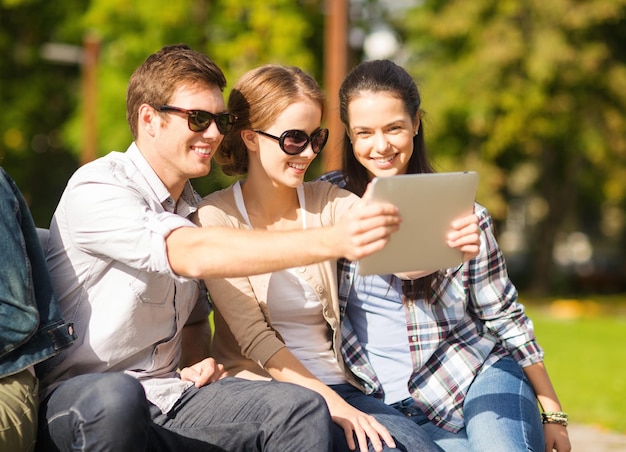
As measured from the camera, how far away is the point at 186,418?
9.82 ft

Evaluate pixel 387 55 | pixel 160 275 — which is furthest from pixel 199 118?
pixel 387 55

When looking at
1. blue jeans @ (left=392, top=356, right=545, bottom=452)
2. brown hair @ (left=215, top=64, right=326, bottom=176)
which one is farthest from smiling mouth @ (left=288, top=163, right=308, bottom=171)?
blue jeans @ (left=392, top=356, right=545, bottom=452)

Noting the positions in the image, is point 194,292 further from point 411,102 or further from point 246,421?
point 411,102

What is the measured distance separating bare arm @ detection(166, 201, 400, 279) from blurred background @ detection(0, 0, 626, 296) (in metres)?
15.9

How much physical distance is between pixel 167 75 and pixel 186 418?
1.21 m

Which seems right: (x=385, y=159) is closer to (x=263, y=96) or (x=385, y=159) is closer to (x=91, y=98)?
(x=263, y=96)

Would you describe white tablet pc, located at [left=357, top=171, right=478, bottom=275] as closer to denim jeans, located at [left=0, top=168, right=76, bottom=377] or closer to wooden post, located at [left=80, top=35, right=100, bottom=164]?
denim jeans, located at [left=0, top=168, right=76, bottom=377]

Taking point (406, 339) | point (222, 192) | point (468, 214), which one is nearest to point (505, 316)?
point (406, 339)

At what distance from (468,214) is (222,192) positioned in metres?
1.05

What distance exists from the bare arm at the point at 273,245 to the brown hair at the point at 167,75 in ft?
2.08

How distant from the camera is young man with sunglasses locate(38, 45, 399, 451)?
268 cm

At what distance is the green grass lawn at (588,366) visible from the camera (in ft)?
25.9

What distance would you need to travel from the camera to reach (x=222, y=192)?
356cm

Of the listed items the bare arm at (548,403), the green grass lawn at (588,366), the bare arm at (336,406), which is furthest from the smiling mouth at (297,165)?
the green grass lawn at (588,366)
